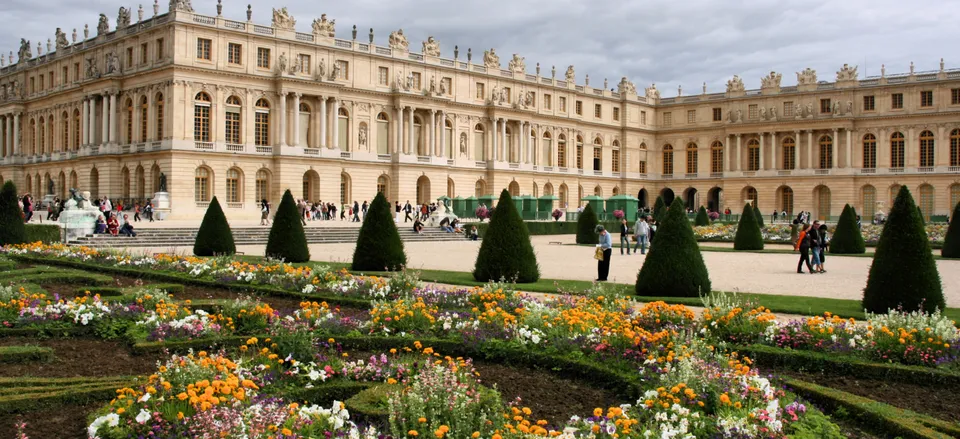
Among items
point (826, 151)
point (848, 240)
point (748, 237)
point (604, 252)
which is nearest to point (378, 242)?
point (604, 252)

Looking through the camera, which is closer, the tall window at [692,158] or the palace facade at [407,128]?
the palace facade at [407,128]

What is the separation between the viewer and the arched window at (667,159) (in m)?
74.8

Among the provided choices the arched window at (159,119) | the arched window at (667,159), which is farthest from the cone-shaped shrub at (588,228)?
the arched window at (667,159)

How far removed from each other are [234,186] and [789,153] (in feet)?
150

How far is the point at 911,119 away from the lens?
62219 mm

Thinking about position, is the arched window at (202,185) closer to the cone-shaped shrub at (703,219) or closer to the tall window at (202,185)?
the tall window at (202,185)

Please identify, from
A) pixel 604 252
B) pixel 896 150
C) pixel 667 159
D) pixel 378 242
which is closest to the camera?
pixel 604 252

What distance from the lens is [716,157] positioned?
7162 cm

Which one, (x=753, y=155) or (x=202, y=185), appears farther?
(x=753, y=155)

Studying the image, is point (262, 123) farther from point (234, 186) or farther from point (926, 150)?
point (926, 150)

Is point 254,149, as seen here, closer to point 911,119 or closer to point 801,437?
point 801,437

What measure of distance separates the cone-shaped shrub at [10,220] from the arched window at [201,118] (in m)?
22.3

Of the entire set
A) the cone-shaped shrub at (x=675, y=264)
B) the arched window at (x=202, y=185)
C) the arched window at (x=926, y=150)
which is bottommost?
the cone-shaped shrub at (x=675, y=264)

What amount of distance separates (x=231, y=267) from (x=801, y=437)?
40.5 ft
